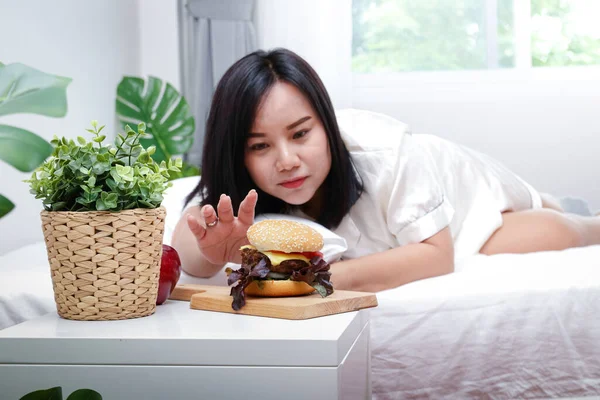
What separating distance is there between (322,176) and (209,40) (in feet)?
7.63

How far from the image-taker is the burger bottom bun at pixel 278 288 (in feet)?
3.50

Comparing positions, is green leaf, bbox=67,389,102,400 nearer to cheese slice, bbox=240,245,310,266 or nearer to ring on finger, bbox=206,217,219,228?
cheese slice, bbox=240,245,310,266

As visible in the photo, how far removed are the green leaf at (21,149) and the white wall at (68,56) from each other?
1395 mm

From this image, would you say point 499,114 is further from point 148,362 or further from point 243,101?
point 148,362

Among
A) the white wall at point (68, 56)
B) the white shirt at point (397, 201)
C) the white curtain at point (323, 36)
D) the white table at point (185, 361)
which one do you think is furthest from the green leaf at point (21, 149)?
the white curtain at point (323, 36)

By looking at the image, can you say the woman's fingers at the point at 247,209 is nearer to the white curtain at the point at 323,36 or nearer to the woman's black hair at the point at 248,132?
the woman's black hair at the point at 248,132

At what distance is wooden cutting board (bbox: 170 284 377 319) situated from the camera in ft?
3.19

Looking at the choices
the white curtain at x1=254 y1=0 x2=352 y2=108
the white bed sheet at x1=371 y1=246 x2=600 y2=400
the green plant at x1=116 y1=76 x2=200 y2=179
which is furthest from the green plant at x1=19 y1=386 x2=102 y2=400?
the white curtain at x1=254 y1=0 x2=352 y2=108

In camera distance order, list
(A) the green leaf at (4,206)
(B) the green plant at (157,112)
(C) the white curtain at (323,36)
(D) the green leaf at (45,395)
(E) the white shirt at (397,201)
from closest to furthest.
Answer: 1. (D) the green leaf at (45,395)
2. (A) the green leaf at (4,206)
3. (E) the white shirt at (397,201)
4. (B) the green plant at (157,112)
5. (C) the white curtain at (323,36)

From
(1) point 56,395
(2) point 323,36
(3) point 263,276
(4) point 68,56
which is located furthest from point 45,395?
(2) point 323,36

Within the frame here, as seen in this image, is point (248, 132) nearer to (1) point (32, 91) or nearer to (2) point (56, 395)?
(1) point (32, 91)

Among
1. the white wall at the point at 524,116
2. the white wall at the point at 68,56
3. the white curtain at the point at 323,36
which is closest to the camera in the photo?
the white wall at the point at 68,56

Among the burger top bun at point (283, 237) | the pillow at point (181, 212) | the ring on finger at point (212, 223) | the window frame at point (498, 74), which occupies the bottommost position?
the pillow at point (181, 212)

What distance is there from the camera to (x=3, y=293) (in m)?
1.38
